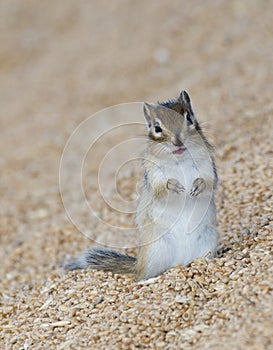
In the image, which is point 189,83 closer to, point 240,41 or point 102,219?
point 240,41

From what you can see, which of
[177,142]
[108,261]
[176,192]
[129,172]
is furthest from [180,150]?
[129,172]

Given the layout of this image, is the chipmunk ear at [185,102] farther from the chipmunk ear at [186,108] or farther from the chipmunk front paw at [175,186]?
the chipmunk front paw at [175,186]

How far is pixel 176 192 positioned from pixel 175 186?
0.16ft

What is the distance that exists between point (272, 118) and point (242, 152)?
706 millimetres

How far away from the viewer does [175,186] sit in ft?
13.9

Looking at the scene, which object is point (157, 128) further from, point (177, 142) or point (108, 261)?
point (108, 261)

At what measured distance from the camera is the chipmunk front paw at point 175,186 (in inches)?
167

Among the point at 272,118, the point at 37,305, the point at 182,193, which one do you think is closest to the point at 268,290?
the point at 182,193

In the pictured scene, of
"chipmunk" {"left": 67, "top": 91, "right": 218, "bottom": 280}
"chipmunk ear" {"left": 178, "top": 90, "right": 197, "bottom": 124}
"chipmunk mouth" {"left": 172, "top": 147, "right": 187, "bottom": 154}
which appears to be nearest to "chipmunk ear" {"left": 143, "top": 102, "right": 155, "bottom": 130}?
"chipmunk" {"left": 67, "top": 91, "right": 218, "bottom": 280}

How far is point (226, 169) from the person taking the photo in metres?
6.21

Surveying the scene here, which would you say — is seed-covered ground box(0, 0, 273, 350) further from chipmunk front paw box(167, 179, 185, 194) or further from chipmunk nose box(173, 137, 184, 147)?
chipmunk nose box(173, 137, 184, 147)

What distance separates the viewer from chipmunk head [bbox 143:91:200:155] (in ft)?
13.7

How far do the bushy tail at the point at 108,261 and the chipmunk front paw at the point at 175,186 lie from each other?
2.22 feet

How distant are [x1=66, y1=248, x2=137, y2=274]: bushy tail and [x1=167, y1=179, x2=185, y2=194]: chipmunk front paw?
678 mm
